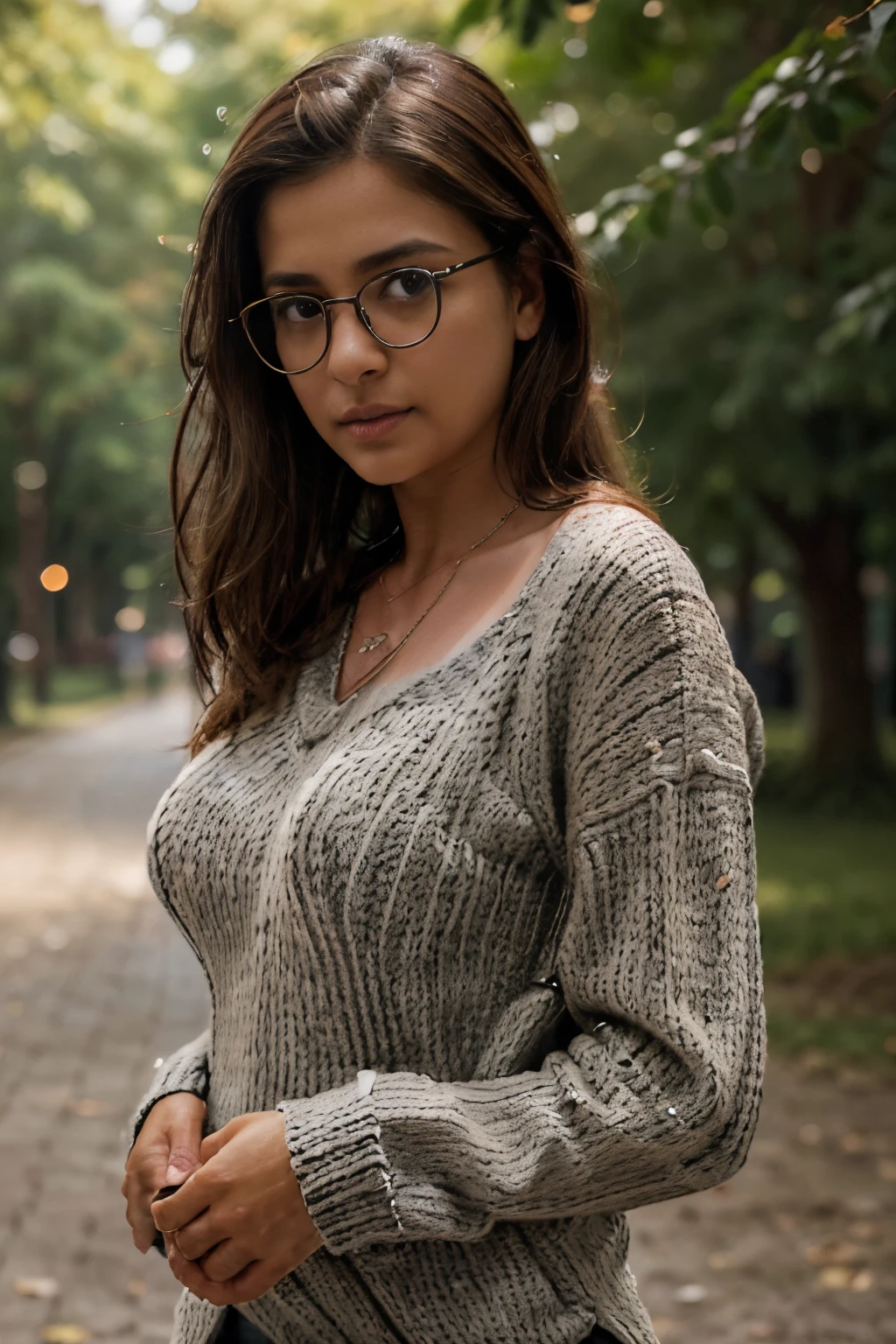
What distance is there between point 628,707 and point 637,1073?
365 mm

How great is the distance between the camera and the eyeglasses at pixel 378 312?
67.2 inches

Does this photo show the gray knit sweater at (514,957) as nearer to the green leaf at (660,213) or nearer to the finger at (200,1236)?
the finger at (200,1236)

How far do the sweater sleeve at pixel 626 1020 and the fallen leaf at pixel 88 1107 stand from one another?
15.9 ft

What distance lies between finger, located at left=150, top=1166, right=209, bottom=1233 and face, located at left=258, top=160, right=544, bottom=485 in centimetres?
82

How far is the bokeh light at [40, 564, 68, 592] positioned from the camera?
32688 mm

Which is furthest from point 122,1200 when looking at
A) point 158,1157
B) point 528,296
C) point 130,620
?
point 130,620

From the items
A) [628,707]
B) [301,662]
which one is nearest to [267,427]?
[301,662]

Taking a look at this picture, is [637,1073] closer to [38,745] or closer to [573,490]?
[573,490]

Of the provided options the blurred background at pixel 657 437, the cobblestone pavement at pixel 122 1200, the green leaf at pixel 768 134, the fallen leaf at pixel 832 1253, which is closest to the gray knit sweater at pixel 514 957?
the blurred background at pixel 657 437

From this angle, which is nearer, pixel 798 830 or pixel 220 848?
pixel 220 848

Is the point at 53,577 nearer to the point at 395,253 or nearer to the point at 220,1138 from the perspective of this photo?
the point at 395,253

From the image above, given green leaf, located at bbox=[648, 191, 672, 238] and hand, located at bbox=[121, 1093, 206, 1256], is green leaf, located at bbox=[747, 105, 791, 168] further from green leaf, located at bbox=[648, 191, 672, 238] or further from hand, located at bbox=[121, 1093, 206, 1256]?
hand, located at bbox=[121, 1093, 206, 1256]

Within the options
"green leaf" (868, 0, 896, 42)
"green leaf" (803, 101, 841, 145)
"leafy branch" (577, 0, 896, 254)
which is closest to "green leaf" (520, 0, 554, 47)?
A: "leafy branch" (577, 0, 896, 254)

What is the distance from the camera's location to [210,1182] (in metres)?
1.54
